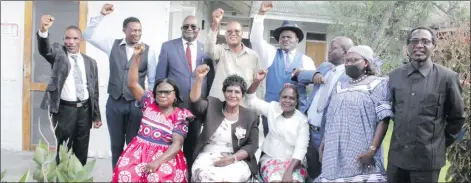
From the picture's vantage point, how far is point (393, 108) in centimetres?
348

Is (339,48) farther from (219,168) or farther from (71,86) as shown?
(71,86)

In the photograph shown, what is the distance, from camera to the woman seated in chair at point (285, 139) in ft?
12.6

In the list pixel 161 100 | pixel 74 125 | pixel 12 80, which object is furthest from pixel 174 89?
pixel 12 80

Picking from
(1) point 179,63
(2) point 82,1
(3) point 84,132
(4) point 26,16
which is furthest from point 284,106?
(4) point 26,16

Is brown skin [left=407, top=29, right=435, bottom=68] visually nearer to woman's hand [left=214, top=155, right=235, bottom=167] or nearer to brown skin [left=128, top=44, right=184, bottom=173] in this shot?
woman's hand [left=214, top=155, right=235, bottom=167]

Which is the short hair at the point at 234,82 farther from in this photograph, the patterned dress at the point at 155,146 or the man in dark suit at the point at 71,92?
the man in dark suit at the point at 71,92

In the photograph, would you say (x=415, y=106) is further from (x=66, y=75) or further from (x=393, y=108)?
(x=66, y=75)

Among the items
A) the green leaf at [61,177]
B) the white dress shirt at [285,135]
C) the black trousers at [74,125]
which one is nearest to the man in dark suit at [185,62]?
the white dress shirt at [285,135]

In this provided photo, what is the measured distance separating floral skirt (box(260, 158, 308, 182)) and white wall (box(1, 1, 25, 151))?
12.5ft

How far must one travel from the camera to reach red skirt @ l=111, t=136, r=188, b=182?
3641 millimetres

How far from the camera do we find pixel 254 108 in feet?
13.9

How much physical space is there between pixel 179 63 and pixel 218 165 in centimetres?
109

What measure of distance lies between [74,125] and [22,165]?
1641 millimetres

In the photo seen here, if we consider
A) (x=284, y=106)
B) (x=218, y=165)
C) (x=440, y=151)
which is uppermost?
(x=284, y=106)
